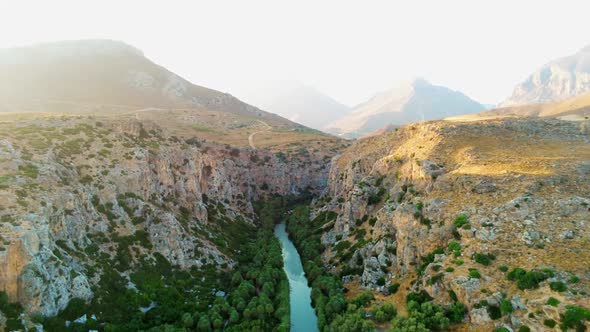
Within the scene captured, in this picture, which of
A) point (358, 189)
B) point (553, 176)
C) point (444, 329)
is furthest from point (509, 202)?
point (358, 189)

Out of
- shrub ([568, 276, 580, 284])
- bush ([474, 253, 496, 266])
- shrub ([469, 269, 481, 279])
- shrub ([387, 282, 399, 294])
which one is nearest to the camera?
shrub ([568, 276, 580, 284])

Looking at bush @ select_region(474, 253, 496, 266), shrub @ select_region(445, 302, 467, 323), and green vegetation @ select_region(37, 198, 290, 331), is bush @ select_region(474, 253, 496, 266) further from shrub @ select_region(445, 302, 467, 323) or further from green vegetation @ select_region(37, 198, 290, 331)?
green vegetation @ select_region(37, 198, 290, 331)

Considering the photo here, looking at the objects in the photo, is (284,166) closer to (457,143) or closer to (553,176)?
(457,143)

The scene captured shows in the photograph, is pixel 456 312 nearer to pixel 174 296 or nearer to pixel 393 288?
pixel 393 288

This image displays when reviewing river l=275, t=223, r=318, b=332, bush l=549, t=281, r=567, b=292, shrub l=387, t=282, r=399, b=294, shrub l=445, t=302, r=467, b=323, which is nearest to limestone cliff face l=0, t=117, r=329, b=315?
river l=275, t=223, r=318, b=332

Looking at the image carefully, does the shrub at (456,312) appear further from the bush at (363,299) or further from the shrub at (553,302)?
the bush at (363,299)

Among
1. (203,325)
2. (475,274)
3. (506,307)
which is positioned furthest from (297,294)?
(506,307)
